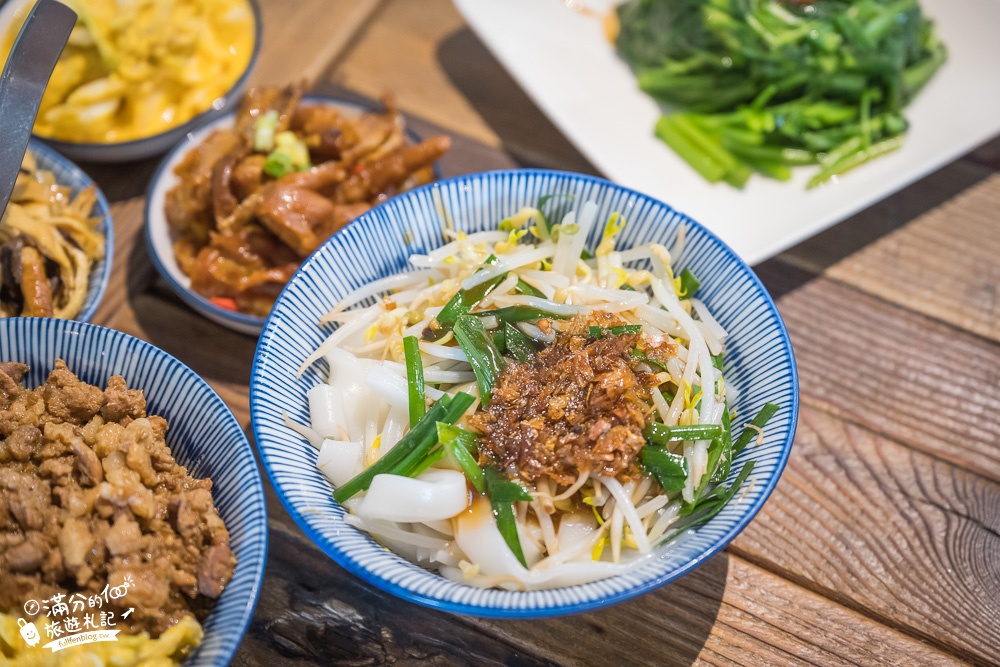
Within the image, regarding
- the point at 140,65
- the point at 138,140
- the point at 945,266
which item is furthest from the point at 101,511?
the point at 945,266

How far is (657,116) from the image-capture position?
3109 millimetres

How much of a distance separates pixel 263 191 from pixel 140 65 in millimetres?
883

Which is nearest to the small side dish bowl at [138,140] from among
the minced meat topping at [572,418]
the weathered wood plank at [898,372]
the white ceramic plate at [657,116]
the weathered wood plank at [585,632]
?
the white ceramic plate at [657,116]

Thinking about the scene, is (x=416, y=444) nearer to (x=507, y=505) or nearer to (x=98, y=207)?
(x=507, y=505)

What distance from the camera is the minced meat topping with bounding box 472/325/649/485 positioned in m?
1.62

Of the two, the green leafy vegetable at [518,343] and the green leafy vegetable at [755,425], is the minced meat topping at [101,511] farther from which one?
the green leafy vegetable at [755,425]

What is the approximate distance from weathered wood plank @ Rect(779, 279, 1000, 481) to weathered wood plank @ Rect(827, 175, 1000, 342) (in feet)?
0.23

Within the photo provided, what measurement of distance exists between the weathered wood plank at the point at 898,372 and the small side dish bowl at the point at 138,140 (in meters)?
2.19

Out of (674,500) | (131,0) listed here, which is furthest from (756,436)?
(131,0)

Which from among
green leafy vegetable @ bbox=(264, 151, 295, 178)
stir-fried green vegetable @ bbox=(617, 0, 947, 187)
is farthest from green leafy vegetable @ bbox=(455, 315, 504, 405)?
stir-fried green vegetable @ bbox=(617, 0, 947, 187)

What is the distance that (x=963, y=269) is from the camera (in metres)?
2.65

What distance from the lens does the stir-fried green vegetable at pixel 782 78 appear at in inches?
114

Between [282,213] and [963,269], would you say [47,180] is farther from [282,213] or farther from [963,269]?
[963,269]

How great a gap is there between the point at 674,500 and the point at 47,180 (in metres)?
2.16
